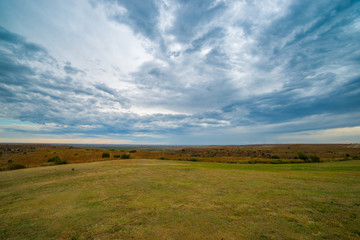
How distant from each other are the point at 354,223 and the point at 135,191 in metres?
8.89

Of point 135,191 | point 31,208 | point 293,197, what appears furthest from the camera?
point 135,191

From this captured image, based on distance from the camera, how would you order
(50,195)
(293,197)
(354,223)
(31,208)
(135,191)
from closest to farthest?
(354,223) < (31,208) < (293,197) < (50,195) < (135,191)

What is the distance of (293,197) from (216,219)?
180 inches

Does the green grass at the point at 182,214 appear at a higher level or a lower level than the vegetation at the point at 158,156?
higher

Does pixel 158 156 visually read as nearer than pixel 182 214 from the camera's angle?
No

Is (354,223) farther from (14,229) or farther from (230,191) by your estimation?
(14,229)

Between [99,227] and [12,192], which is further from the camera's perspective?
[12,192]

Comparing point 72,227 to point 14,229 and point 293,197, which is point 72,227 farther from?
point 293,197

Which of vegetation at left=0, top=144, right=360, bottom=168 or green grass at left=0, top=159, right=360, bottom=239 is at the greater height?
green grass at left=0, top=159, right=360, bottom=239

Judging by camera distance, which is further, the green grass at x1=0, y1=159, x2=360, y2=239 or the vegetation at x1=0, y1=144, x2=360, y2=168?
the vegetation at x1=0, y1=144, x2=360, y2=168

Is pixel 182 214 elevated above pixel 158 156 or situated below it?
above

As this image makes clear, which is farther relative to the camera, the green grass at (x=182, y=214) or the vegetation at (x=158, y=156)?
the vegetation at (x=158, y=156)

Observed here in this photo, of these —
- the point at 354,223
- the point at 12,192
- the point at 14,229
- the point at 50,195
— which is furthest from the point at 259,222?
the point at 12,192

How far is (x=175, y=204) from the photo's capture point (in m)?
6.64
